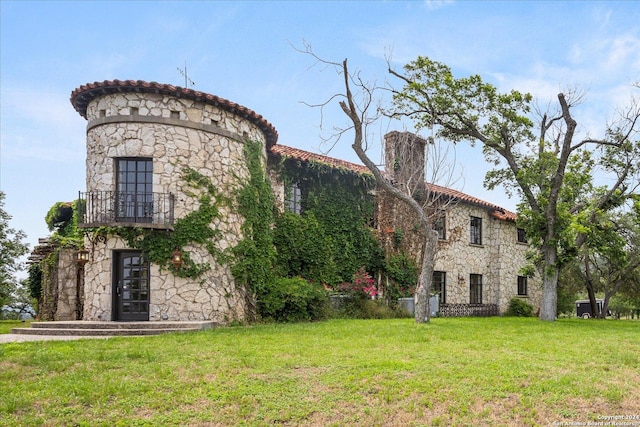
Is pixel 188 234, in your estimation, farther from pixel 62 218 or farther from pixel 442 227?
pixel 442 227

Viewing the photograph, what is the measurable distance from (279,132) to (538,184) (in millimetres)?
9599

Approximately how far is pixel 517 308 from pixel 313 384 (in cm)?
2148

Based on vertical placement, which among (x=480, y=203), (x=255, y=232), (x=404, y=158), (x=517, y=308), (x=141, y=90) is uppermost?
(x=141, y=90)

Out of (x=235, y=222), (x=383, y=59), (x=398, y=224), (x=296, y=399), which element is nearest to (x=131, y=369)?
(x=296, y=399)

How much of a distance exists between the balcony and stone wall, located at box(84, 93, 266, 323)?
21 cm

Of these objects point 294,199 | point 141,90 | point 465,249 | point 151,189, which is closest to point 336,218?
point 294,199

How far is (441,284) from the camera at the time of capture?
22.8 m

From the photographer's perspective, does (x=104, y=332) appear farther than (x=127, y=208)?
No

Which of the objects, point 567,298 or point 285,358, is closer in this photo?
point 285,358

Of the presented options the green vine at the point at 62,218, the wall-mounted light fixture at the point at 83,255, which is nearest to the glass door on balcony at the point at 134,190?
the wall-mounted light fixture at the point at 83,255

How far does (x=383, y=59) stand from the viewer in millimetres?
16656

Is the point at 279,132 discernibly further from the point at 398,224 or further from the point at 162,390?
the point at 162,390

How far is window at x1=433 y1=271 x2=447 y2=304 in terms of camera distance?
2262 cm

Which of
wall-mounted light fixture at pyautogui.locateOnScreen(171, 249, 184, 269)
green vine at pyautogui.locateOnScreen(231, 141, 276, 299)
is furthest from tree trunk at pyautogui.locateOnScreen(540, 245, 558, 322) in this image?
wall-mounted light fixture at pyautogui.locateOnScreen(171, 249, 184, 269)
